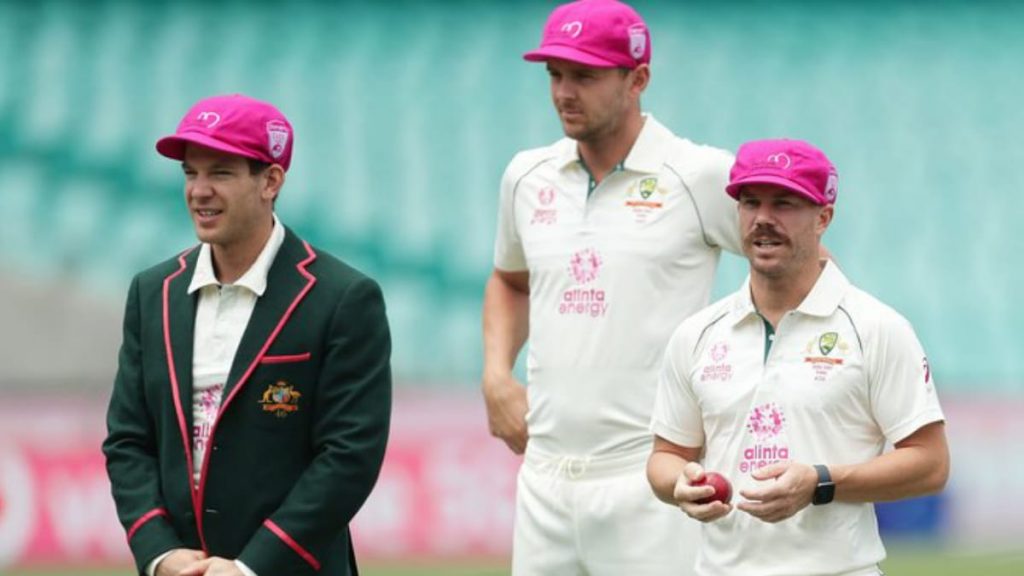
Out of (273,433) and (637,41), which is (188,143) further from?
(637,41)

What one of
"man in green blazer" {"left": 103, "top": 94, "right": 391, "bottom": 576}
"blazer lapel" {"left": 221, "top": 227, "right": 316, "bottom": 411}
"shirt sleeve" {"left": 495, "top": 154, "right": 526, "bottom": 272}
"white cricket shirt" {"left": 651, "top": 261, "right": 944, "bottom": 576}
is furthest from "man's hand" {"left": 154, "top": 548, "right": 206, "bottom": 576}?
"shirt sleeve" {"left": 495, "top": 154, "right": 526, "bottom": 272}

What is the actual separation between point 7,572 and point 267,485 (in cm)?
632

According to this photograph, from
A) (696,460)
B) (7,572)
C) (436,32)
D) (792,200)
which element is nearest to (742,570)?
(696,460)

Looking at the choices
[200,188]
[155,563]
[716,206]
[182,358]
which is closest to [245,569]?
[155,563]

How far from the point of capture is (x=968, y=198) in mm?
14570

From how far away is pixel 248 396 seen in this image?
423 cm

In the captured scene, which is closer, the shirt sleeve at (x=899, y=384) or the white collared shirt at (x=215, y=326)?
the shirt sleeve at (x=899, y=384)

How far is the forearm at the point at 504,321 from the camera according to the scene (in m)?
5.40

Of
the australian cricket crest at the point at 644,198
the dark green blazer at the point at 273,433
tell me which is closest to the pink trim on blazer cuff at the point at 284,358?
the dark green blazer at the point at 273,433

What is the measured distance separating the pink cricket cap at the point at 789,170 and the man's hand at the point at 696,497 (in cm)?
62

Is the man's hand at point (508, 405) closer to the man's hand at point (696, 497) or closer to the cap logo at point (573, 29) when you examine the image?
the cap logo at point (573, 29)

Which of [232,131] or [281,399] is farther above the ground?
[232,131]

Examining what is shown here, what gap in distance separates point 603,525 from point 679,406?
0.76 metres

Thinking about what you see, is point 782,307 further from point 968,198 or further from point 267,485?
point 968,198
